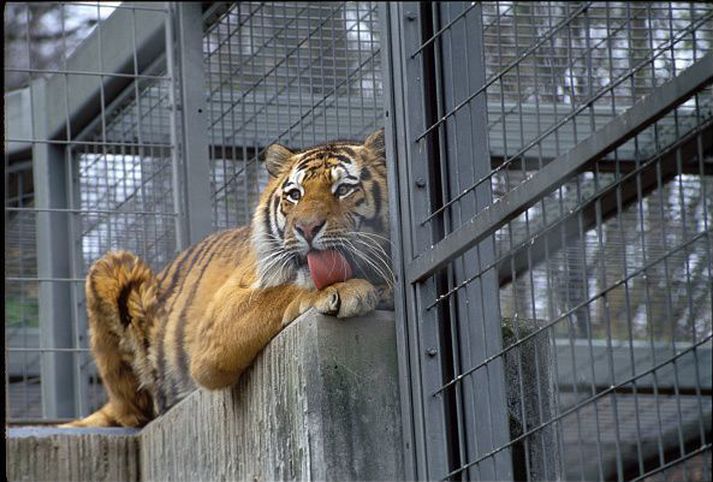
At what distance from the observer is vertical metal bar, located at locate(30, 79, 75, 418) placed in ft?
22.2

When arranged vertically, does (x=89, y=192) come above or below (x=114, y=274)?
above

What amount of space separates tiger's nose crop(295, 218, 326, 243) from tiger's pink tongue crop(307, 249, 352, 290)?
0.06m

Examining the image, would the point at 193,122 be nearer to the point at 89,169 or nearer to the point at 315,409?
the point at 89,169

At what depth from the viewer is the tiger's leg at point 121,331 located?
5746mm

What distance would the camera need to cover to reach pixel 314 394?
3.95 meters

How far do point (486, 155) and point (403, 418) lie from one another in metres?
0.69

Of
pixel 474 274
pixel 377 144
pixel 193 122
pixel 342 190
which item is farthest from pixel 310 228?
pixel 193 122

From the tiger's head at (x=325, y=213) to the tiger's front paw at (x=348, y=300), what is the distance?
11 centimetres

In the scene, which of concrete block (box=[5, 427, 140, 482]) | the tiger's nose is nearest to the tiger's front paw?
the tiger's nose

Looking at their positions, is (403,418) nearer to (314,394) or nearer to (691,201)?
(314,394)

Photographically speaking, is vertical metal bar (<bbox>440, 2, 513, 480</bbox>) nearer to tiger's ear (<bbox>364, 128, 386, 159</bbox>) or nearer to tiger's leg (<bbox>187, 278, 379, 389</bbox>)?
tiger's leg (<bbox>187, 278, 379, 389</bbox>)

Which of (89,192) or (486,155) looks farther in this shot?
(89,192)

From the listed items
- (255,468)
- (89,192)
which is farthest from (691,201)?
(255,468)

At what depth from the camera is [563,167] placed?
11.1 ft
